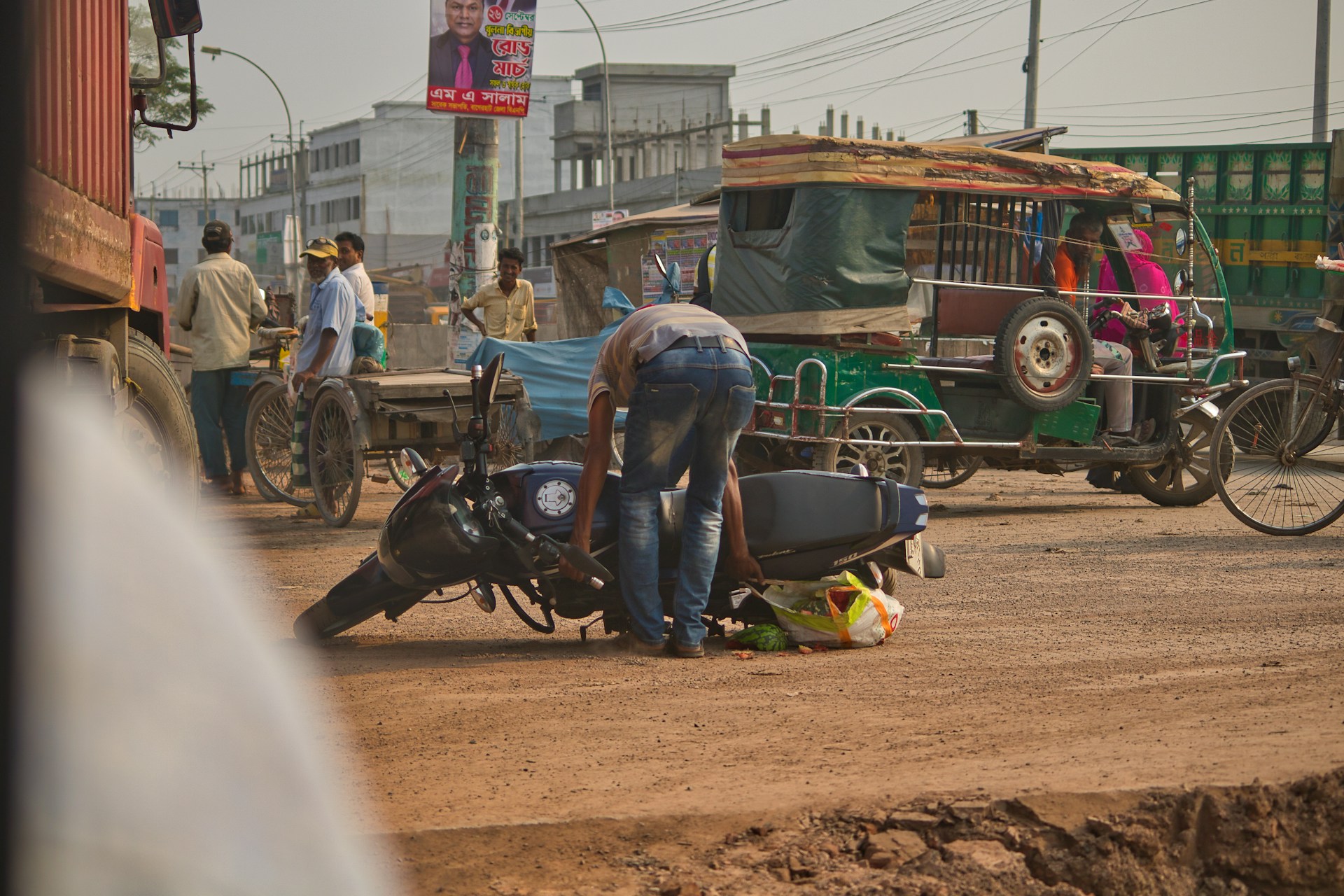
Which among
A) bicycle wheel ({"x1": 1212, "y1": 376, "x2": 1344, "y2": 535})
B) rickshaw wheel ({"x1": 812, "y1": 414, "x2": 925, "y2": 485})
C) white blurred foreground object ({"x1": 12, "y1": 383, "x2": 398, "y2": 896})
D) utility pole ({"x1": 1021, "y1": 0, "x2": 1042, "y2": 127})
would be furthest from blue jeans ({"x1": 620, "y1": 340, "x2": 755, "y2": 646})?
utility pole ({"x1": 1021, "y1": 0, "x2": 1042, "y2": 127})

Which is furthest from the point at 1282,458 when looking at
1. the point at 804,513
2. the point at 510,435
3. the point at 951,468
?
the point at 510,435

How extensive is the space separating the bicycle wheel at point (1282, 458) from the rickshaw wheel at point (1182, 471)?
998 mm

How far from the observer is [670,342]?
5203mm

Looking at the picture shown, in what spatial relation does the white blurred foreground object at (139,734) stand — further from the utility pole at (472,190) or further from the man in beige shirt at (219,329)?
the utility pole at (472,190)

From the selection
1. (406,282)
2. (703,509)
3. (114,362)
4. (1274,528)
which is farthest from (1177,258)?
(406,282)

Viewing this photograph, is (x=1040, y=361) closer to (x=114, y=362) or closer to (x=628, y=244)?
(x=114, y=362)

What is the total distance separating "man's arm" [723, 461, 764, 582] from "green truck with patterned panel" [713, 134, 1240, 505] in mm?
3857

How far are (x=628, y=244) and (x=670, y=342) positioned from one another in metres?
12.2

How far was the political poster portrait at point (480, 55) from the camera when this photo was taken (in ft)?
42.1

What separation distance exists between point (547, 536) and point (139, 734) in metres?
2.71

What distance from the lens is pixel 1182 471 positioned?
10.7 metres

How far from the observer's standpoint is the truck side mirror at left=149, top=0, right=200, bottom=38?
7016mm

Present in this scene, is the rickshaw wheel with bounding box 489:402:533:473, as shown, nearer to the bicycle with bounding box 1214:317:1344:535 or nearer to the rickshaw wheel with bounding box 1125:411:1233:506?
the bicycle with bounding box 1214:317:1344:535

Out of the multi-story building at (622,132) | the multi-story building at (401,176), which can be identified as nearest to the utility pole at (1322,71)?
the multi-story building at (622,132)
